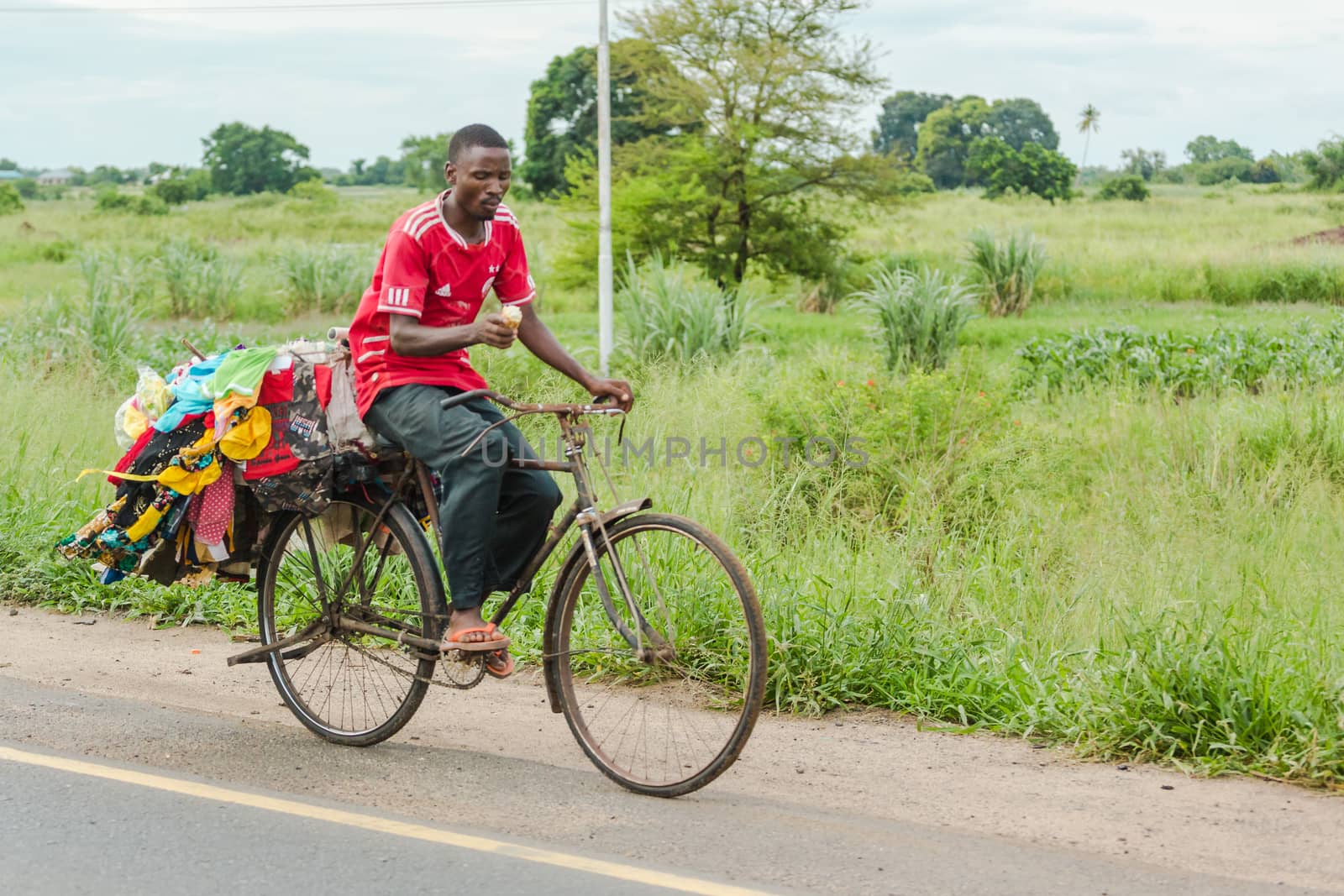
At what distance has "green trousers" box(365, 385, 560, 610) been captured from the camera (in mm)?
4875

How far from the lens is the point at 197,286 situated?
22.8 m

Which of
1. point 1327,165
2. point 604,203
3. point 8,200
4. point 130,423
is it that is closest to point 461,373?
point 130,423

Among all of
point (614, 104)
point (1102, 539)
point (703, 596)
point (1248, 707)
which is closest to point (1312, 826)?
point (1248, 707)

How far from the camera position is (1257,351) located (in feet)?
43.8

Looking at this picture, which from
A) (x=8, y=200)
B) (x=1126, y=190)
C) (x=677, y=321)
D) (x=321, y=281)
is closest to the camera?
(x=677, y=321)

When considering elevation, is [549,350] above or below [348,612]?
above

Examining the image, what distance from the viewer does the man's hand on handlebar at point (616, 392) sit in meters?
4.87

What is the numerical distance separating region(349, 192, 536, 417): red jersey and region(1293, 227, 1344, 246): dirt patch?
25.4 metres

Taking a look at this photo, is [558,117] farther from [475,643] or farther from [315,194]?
[475,643]

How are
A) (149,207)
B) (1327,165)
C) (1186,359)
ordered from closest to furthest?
(1186,359), (1327,165), (149,207)

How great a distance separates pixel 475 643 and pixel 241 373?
51.7 inches

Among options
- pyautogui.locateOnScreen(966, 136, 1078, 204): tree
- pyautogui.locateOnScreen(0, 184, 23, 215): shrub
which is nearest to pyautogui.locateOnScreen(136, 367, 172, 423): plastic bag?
pyautogui.locateOnScreen(0, 184, 23, 215): shrub

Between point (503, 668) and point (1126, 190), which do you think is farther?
point (1126, 190)

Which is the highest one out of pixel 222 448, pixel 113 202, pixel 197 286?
pixel 113 202
